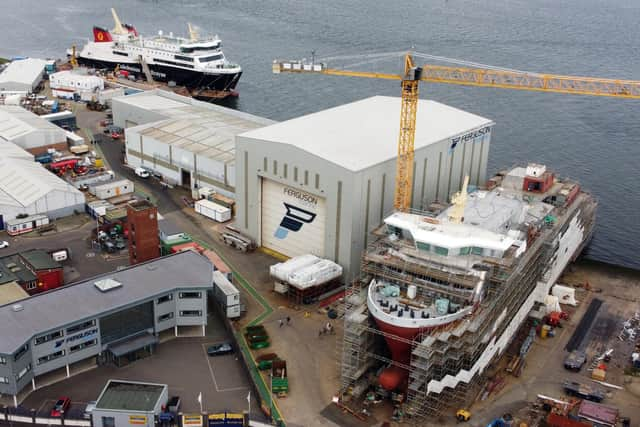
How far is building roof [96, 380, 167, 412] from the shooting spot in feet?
129

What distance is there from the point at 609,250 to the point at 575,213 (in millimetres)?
14588

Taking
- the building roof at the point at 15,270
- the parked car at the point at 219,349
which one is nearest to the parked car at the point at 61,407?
the parked car at the point at 219,349

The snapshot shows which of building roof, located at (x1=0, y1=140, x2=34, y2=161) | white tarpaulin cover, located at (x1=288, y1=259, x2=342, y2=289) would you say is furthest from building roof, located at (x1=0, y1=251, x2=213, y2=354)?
building roof, located at (x1=0, y1=140, x2=34, y2=161)

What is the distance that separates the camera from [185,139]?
79.8 meters

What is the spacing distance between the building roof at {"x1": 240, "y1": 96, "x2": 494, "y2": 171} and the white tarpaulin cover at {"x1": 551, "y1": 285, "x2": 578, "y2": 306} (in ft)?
58.6

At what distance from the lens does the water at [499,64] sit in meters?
94.1

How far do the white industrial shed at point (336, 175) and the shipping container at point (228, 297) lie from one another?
9.98 m

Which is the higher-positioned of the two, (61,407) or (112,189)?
(112,189)

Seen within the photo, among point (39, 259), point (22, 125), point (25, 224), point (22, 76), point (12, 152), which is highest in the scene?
point (22, 76)

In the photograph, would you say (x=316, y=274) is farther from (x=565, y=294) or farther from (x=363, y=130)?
(x=565, y=294)

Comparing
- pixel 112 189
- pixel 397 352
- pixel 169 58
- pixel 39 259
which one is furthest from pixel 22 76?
pixel 397 352

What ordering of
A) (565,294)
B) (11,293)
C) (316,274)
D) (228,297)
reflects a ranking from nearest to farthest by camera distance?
(11,293) < (228,297) < (316,274) < (565,294)

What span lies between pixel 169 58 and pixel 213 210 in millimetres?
68785

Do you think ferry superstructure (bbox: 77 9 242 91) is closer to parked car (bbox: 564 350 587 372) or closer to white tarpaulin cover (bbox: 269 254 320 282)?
white tarpaulin cover (bbox: 269 254 320 282)
